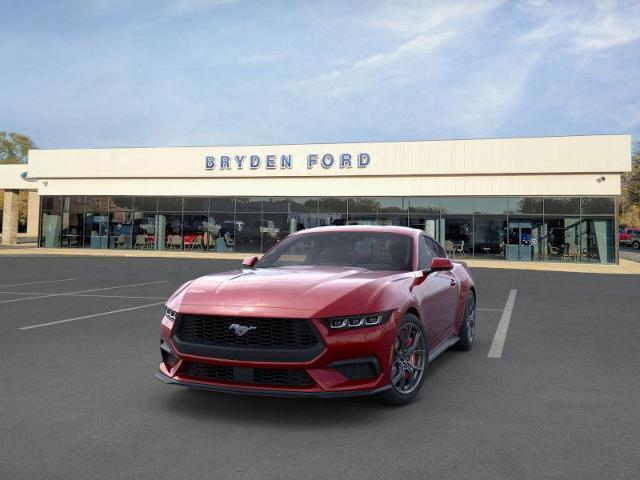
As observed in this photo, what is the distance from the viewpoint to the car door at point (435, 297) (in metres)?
4.91

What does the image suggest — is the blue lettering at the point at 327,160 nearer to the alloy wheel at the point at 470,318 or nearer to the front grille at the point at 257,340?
the alloy wheel at the point at 470,318

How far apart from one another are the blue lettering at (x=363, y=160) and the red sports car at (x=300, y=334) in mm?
27058

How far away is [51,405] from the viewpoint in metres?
4.30

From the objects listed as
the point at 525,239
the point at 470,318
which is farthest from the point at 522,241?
the point at 470,318

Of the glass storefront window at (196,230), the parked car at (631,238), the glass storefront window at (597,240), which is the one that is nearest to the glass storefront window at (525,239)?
the glass storefront window at (597,240)

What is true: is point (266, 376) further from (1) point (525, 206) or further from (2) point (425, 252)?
(1) point (525, 206)

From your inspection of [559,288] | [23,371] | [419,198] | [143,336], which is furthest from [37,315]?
[419,198]

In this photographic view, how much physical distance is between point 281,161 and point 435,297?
2822 cm

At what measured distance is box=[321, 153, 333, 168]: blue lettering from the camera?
32.0 m

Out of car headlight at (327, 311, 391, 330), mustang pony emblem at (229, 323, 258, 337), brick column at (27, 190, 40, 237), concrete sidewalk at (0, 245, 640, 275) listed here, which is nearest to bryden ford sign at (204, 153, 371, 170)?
concrete sidewalk at (0, 245, 640, 275)

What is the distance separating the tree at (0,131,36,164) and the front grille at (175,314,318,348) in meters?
86.2

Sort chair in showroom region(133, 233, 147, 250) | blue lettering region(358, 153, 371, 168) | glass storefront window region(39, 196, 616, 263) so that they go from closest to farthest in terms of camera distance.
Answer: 1. glass storefront window region(39, 196, 616, 263)
2. blue lettering region(358, 153, 371, 168)
3. chair in showroom region(133, 233, 147, 250)

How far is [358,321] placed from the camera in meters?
3.90

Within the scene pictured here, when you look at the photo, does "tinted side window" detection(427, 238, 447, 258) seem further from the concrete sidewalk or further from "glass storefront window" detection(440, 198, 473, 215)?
"glass storefront window" detection(440, 198, 473, 215)
